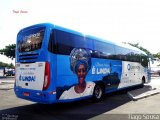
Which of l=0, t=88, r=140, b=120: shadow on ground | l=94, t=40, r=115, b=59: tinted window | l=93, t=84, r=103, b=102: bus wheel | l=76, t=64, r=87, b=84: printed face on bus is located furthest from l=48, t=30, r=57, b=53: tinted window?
l=93, t=84, r=103, b=102: bus wheel

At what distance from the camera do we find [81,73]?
10445 mm

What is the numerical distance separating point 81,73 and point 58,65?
1.72 m

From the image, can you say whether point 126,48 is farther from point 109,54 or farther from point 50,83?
point 50,83

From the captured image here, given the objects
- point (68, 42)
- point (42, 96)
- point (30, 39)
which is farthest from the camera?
point (68, 42)

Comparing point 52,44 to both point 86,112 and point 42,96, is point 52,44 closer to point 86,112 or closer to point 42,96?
point 42,96

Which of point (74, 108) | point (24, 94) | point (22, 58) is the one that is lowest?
point (74, 108)

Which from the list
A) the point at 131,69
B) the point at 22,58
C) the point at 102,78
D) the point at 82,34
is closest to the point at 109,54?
the point at 102,78

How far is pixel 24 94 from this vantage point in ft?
31.3

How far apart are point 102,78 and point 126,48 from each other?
14.3 feet

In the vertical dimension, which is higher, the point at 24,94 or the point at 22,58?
the point at 22,58

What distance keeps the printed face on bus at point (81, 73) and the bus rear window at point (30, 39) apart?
2.22 metres

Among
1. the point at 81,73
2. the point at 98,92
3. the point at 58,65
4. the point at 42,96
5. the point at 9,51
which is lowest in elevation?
the point at 98,92

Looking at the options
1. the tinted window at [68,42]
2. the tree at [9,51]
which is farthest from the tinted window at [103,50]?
the tree at [9,51]

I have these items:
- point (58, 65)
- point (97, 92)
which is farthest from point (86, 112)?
point (97, 92)
